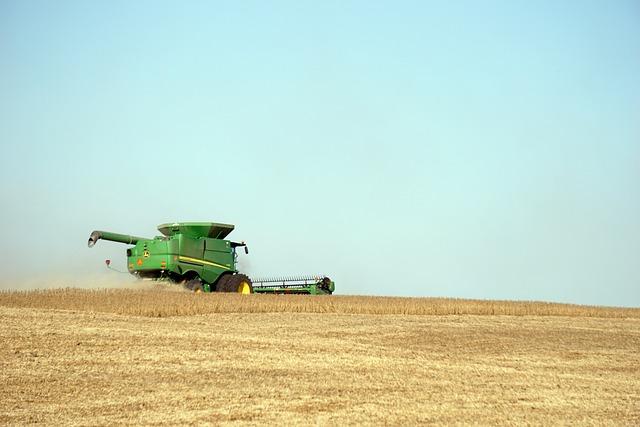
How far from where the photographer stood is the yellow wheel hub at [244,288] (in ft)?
110

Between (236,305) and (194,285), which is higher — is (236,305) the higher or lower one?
the lower one

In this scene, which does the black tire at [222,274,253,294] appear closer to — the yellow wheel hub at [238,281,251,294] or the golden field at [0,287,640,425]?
the yellow wheel hub at [238,281,251,294]

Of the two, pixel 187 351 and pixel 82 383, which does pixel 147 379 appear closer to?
pixel 82 383

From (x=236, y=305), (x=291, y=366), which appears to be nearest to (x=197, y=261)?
(x=236, y=305)

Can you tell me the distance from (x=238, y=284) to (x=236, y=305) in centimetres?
659

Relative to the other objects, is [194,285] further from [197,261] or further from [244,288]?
[244,288]

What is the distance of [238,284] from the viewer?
33344 mm

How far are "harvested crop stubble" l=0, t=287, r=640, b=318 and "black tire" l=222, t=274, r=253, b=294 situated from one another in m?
2.90

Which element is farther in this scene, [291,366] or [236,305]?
[236,305]

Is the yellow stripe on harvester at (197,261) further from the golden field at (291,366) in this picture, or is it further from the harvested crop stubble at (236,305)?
the golden field at (291,366)

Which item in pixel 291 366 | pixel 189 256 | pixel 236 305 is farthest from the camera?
pixel 189 256

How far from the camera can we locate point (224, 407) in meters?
13.2

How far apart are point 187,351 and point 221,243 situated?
15.8 metres

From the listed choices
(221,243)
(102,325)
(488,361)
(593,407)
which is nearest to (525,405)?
(593,407)
